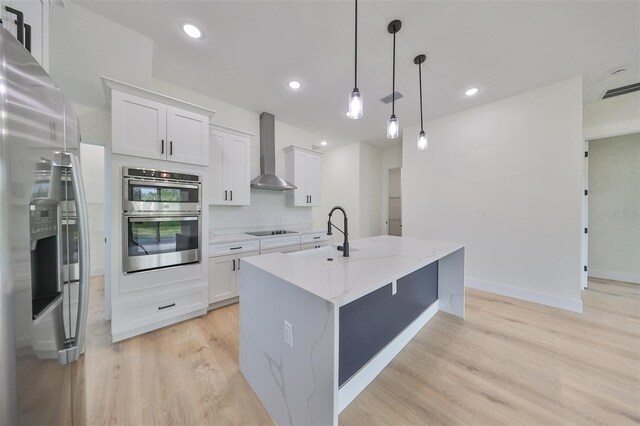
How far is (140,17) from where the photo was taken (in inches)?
72.4

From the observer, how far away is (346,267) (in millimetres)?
1450

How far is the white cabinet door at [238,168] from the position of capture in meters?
3.09

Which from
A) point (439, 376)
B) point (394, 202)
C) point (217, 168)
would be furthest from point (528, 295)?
point (217, 168)

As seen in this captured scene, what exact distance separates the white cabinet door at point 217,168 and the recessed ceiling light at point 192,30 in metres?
1.10

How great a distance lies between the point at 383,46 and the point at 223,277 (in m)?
3.09

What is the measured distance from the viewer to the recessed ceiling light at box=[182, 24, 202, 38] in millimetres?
1930

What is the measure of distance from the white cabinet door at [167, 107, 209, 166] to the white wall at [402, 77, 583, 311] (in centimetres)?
345

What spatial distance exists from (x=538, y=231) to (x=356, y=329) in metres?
2.98

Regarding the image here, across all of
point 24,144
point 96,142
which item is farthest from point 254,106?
point 24,144

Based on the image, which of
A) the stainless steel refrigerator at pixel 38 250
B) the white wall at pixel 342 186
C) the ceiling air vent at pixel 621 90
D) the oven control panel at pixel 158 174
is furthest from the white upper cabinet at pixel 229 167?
the ceiling air vent at pixel 621 90

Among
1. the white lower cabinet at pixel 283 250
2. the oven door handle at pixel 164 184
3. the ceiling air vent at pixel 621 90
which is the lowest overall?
the white lower cabinet at pixel 283 250

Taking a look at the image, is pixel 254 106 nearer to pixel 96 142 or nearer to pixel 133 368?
pixel 96 142

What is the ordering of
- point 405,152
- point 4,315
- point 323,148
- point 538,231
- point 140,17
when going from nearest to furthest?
point 4,315
point 140,17
point 538,231
point 405,152
point 323,148

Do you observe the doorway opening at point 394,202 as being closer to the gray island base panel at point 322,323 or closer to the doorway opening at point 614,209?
the doorway opening at point 614,209
